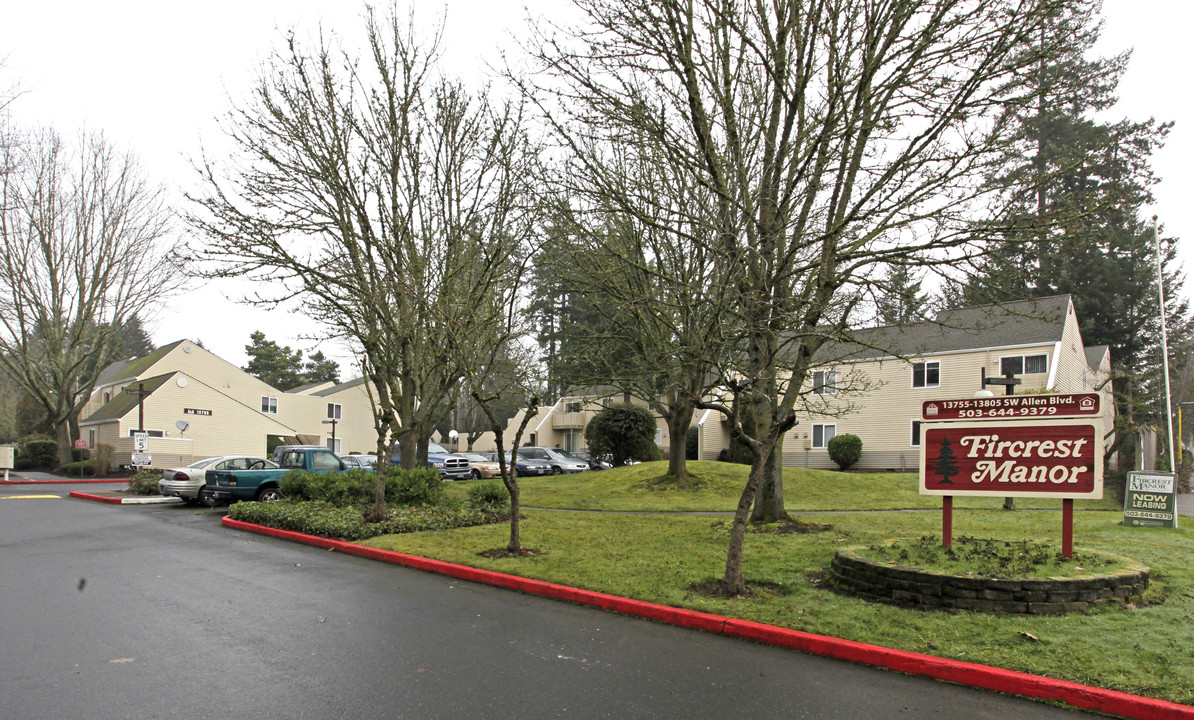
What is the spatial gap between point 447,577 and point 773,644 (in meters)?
5.17

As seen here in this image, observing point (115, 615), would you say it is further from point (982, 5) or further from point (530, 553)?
point (982, 5)

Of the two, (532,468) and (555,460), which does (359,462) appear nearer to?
(532,468)

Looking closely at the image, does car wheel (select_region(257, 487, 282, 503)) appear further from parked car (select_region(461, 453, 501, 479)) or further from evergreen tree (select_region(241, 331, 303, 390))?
evergreen tree (select_region(241, 331, 303, 390))

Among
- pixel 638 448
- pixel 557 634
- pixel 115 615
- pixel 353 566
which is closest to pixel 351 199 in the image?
pixel 353 566

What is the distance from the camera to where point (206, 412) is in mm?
42844

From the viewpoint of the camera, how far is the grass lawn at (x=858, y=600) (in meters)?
5.87

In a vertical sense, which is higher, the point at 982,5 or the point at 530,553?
the point at 982,5

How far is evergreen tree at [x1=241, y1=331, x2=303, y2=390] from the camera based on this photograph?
246 feet

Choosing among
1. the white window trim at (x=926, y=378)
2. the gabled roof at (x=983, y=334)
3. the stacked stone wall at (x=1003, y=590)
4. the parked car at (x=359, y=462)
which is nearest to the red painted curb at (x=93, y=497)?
the parked car at (x=359, y=462)

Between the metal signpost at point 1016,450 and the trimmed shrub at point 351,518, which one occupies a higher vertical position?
the metal signpost at point 1016,450

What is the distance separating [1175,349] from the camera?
47.2m

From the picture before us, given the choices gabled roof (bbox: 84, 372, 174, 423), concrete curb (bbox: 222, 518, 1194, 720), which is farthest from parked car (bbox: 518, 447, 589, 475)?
concrete curb (bbox: 222, 518, 1194, 720)

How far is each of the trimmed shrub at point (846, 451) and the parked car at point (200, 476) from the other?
24.9 meters

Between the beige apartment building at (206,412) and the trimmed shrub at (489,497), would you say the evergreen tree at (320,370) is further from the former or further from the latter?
the trimmed shrub at (489,497)
